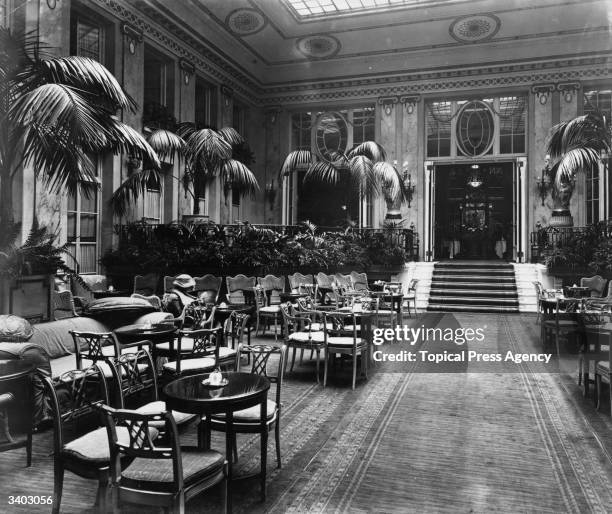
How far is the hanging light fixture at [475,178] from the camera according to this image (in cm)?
1655

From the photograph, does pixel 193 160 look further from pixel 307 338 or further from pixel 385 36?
pixel 385 36

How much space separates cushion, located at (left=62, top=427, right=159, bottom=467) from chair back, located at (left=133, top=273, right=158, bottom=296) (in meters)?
Result: 7.90

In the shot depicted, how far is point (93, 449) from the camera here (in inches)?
99.7

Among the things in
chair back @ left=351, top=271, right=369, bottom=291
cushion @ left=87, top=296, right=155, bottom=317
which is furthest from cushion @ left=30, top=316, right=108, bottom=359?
chair back @ left=351, top=271, right=369, bottom=291

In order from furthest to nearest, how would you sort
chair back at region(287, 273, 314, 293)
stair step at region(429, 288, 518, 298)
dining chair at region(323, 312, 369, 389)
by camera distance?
1. stair step at region(429, 288, 518, 298)
2. chair back at region(287, 273, 314, 293)
3. dining chair at region(323, 312, 369, 389)

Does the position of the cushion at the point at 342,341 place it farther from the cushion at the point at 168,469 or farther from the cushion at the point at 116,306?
the cushion at the point at 168,469

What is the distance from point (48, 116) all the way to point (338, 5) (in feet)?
33.4

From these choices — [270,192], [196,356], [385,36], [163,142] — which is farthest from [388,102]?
[196,356]

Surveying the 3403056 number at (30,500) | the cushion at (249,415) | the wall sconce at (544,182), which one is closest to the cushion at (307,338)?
the cushion at (249,415)

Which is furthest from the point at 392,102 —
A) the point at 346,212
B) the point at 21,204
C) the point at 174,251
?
the point at 21,204

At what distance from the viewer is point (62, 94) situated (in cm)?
460

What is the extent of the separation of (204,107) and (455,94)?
7.65 meters

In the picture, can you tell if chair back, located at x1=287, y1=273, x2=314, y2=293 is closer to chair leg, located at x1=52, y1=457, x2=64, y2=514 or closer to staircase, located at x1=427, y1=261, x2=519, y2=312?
staircase, located at x1=427, y1=261, x2=519, y2=312

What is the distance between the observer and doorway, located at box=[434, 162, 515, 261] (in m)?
16.7
